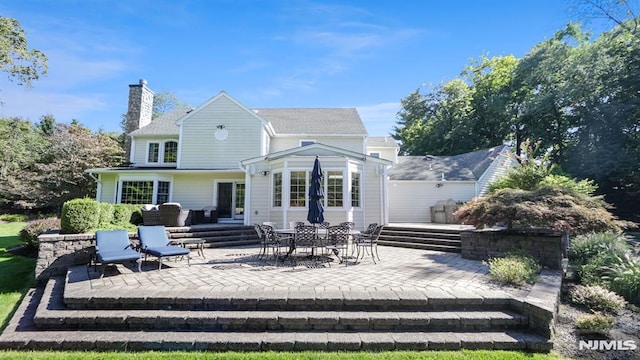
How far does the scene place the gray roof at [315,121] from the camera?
671 inches

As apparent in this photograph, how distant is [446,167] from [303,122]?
986 centimetres

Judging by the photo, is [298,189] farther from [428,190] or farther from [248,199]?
[428,190]

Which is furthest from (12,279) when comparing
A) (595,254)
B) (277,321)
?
(595,254)

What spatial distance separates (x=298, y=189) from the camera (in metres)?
12.0

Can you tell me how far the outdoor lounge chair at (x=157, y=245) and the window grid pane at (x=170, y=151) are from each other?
32.9 feet

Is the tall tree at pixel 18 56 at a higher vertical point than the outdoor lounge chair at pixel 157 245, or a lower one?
higher

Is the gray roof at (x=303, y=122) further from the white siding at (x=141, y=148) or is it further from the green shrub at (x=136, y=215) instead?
the green shrub at (x=136, y=215)

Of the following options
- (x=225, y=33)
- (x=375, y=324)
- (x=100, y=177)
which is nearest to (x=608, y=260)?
(x=375, y=324)

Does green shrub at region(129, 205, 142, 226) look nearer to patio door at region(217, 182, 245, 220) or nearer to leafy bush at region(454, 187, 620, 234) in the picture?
patio door at region(217, 182, 245, 220)

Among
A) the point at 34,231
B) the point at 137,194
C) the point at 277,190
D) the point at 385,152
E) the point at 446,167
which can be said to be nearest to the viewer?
the point at 34,231

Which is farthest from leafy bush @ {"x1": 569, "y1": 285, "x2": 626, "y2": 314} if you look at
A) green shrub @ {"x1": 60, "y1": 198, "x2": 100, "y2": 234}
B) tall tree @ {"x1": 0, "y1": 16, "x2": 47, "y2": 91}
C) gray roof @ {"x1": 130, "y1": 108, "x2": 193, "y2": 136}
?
tall tree @ {"x1": 0, "y1": 16, "x2": 47, "y2": 91}

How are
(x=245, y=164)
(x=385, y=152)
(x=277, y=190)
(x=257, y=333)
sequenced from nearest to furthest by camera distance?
(x=257, y=333)
(x=277, y=190)
(x=245, y=164)
(x=385, y=152)

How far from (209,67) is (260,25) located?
164 inches

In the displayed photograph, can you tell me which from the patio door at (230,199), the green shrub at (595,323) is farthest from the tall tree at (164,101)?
the green shrub at (595,323)
